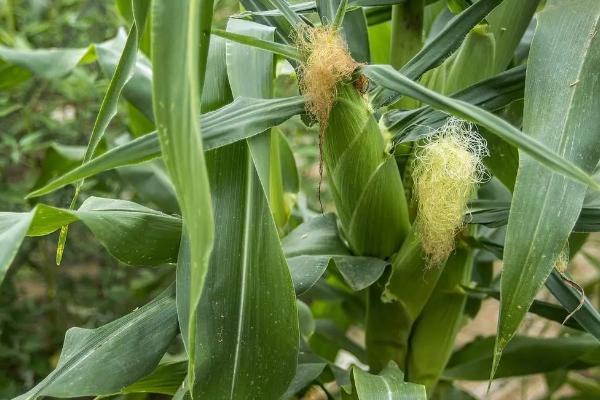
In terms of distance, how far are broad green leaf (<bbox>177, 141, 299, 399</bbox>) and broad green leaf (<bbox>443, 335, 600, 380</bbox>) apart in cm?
31

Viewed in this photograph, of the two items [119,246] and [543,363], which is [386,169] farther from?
[543,363]

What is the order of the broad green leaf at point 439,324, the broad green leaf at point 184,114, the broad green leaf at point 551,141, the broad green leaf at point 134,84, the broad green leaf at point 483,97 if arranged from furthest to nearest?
the broad green leaf at point 134,84, the broad green leaf at point 439,324, the broad green leaf at point 483,97, the broad green leaf at point 551,141, the broad green leaf at point 184,114

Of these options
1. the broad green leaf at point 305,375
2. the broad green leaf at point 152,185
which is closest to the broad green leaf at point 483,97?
the broad green leaf at point 305,375

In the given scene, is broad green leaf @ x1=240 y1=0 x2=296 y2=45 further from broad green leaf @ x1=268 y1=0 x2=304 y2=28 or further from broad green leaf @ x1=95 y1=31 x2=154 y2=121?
broad green leaf @ x1=95 y1=31 x2=154 y2=121

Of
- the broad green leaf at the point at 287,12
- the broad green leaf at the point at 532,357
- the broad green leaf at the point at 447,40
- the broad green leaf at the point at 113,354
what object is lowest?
the broad green leaf at the point at 532,357

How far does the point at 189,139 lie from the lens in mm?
251

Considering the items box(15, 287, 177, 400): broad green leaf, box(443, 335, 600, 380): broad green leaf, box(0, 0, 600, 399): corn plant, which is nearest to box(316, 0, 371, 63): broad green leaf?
box(0, 0, 600, 399): corn plant

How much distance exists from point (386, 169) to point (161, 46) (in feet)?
0.75

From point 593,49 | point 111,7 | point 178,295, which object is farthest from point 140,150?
point 111,7

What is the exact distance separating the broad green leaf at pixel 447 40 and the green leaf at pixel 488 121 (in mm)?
58

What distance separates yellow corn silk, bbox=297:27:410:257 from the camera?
0.40 metres

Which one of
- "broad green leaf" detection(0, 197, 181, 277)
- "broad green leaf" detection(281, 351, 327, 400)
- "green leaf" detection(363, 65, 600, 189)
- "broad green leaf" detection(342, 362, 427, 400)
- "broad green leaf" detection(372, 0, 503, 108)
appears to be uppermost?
"broad green leaf" detection(372, 0, 503, 108)

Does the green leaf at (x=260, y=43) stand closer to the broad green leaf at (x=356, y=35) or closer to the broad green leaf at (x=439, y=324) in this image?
the broad green leaf at (x=356, y=35)

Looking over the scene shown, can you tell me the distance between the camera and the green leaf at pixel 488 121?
295mm
